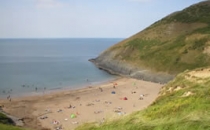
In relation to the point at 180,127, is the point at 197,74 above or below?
above

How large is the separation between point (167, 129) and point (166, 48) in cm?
8808

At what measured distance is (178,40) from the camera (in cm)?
10131

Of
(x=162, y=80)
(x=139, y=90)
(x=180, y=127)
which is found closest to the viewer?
(x=180, y=127)

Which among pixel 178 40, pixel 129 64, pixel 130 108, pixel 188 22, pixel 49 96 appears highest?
pixel 188 22

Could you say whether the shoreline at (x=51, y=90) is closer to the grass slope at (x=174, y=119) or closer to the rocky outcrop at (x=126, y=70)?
the rocky outcrop at (x=126, y=70)

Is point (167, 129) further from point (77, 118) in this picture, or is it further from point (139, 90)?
point (139, 90)

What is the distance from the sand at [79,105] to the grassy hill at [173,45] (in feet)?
59.5

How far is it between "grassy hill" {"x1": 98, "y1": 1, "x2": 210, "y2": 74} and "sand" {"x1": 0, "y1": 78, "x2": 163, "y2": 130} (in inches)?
714

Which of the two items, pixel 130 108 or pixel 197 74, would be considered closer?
pixel 197 74

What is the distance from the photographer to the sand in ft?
151

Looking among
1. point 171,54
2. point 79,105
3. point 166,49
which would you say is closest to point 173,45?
point 166,49

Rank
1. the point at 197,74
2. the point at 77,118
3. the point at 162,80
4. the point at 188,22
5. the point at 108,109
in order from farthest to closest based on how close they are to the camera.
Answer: the point at 188,22, the point at 162,80, the point at 108,109, the point at 77,118, the point at 197,74

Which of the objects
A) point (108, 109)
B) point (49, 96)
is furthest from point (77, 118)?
point (49, 96)

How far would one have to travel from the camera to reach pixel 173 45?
98875 mm
